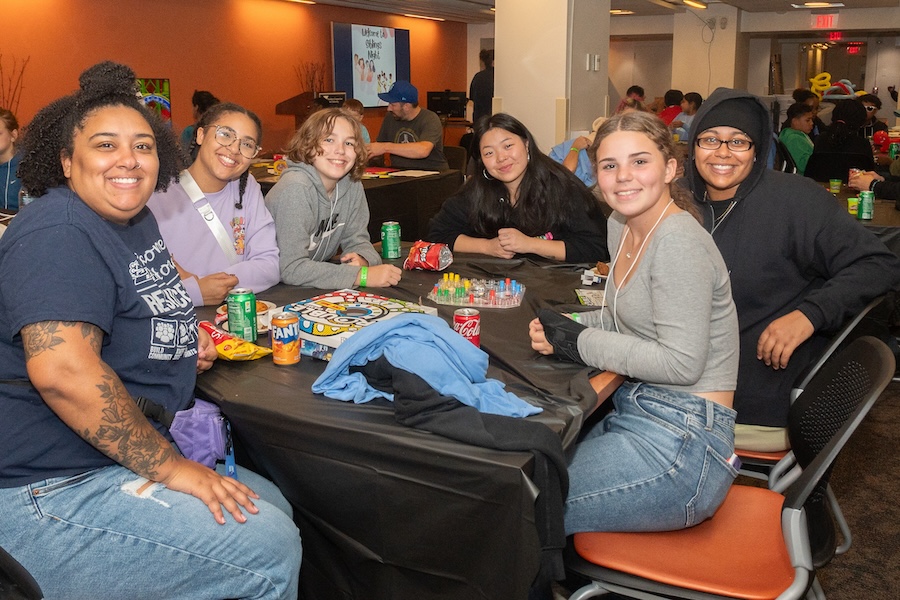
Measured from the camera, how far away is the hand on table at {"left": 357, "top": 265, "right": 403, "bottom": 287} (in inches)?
106

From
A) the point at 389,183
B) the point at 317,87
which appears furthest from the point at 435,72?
the point at 389,183

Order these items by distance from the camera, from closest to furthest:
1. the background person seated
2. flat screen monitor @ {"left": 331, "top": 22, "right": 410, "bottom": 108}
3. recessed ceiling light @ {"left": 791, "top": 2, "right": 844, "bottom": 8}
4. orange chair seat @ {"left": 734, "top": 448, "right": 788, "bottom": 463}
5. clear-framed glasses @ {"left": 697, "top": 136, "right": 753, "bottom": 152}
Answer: orange chair seat @ {"left": 734, "top": 448, "right": 788, "bottom": 463} < clear-framed glasses @ {"left": 697, "top": 136, "right": 753, "bottom": 152} < the background person seated < flat screen monitor @ {"left": 331, "top": 22, "right": 410, "bottom": 108} < recessed ceiling light @ {"left": 791, "top": 2, "right": 844, "bottom": 8}

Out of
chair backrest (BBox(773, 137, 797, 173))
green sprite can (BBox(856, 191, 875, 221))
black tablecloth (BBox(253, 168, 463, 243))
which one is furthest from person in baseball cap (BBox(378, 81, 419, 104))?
green sprite can (BBox(856, 191, 875, 221))

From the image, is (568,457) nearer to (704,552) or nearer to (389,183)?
(704,552)

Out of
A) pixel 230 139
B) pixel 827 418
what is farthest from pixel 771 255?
pixel 230 139

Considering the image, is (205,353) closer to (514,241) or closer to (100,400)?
(100,400)

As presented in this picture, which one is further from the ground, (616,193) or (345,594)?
(616,193)

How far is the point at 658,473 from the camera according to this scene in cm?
164

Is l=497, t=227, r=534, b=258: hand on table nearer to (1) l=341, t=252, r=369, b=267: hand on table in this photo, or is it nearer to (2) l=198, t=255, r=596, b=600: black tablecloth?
(1) l=341, t=252, r=369, b=267: hand on table

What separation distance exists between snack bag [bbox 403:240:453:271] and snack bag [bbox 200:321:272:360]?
102cm

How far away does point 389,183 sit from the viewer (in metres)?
5.77

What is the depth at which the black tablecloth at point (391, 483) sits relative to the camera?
145 centimetres

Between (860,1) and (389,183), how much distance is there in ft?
33.1

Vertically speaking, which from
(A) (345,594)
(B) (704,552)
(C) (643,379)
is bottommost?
(A) (345,594)
